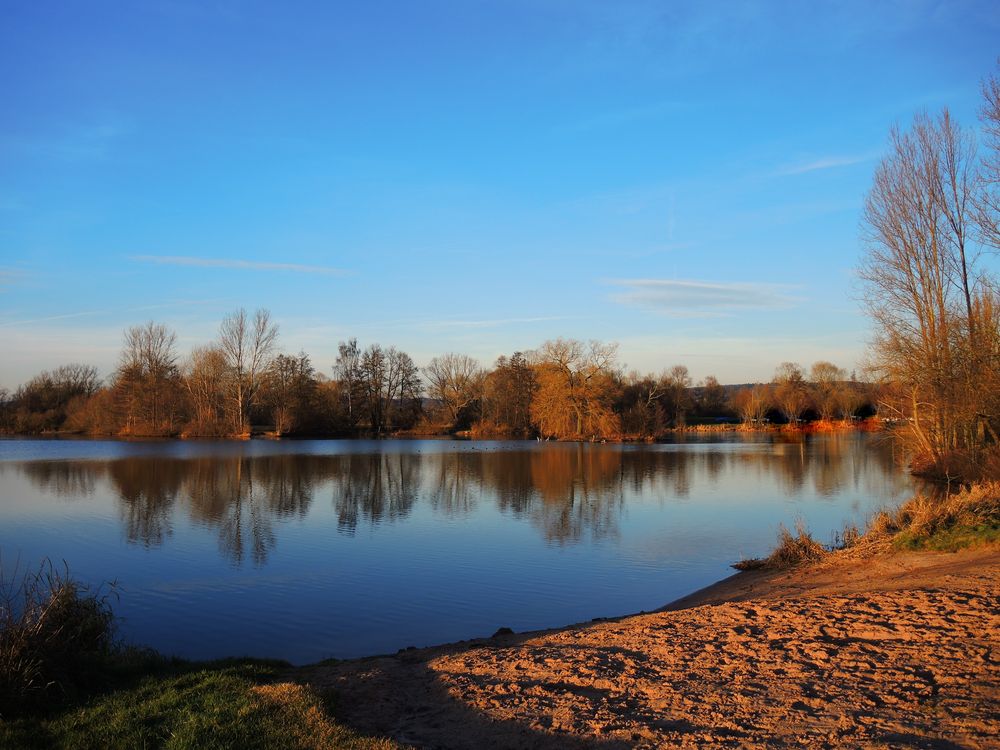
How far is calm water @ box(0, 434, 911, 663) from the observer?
31.8 ft

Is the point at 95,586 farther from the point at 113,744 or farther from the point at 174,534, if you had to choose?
the point at 113,744

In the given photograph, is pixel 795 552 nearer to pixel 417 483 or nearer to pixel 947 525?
pixel 947 525

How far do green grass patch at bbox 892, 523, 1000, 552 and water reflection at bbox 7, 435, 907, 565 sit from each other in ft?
20.4

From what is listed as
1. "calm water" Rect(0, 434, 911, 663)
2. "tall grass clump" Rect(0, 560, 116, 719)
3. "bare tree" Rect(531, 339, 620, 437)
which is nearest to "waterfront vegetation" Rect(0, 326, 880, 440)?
"bare tree" Rect(531, 339, 620, 437)

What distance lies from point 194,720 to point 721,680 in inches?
151

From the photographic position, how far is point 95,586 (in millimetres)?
11211

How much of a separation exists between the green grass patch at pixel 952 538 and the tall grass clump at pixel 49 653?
37.1 feet

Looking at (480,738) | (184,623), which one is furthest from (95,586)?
(480,738)

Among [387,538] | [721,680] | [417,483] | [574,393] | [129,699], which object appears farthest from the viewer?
[574,393]

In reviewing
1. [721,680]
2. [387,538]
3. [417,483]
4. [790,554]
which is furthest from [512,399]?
[721,680]

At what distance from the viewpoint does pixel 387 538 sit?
1581 cm

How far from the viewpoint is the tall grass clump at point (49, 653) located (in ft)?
17.0

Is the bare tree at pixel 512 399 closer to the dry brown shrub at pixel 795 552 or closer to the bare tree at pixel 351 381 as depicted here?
the bare tree at pixel 351 381

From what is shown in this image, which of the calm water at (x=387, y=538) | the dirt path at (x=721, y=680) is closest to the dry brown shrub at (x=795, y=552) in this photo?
the calm water at (x=387, y=538)
